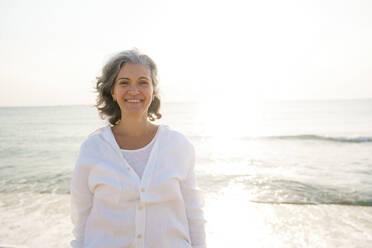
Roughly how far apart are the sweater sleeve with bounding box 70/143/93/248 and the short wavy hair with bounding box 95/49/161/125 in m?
0.51

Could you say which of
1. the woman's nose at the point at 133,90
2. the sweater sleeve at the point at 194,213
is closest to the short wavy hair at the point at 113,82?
the woman's nose at the point at 133,90

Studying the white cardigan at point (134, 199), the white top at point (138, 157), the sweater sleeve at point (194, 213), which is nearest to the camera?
the white cardigan at point (134, 199)

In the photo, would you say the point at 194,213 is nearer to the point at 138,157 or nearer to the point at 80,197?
the point at 138,157

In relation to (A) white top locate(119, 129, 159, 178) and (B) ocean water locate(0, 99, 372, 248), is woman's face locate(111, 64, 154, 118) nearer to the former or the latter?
(A) white top locate(119, 129, 159, 178)

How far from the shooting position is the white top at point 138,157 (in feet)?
6.47

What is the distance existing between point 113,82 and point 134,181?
0.77 m

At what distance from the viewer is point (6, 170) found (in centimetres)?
1158

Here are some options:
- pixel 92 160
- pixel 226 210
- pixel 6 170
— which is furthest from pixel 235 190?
pixel 6 170

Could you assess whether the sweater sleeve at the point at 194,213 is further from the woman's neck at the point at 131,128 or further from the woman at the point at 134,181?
the woman's neck at the point at 131,128

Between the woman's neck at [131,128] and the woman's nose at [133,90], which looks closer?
the woman's nose at [133,90]

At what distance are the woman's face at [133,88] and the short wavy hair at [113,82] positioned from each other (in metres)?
0.05

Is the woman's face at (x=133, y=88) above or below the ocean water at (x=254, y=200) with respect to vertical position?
above

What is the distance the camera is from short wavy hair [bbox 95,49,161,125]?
2.07 m

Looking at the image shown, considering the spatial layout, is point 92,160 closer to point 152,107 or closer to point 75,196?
point 75,196
